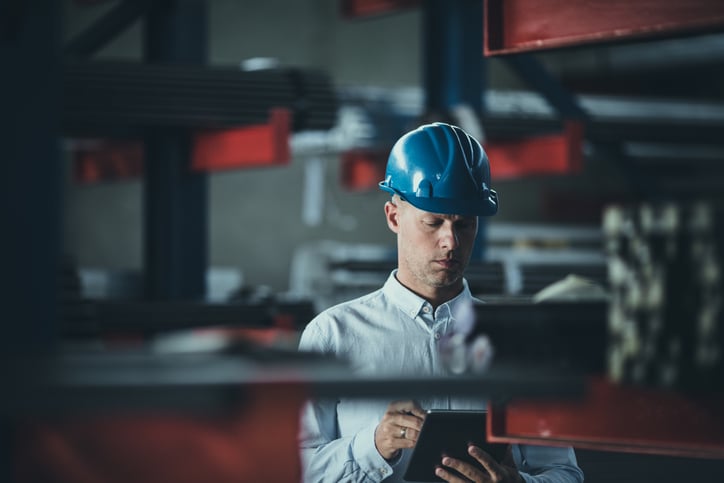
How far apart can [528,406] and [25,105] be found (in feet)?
3.38

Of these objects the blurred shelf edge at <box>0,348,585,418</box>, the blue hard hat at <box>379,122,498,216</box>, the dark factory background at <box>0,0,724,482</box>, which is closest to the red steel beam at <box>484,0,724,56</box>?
the dark factory background at <box>0,0,724,482</box>

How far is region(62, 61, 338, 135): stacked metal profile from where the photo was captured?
568 centimetres

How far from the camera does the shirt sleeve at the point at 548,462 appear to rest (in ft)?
7.24

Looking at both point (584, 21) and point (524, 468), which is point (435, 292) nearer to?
point (524, 468)

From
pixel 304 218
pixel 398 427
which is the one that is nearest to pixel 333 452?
pixel 398 427

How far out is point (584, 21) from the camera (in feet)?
8.63

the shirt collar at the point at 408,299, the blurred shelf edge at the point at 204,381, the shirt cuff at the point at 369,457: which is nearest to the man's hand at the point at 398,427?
the shirt cuff at the point at 369,457

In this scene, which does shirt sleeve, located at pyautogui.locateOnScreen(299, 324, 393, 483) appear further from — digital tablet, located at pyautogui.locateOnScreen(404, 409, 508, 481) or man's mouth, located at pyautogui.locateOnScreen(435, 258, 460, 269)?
man's mouth, located at pyautogui.locateOnScreen(435, 258, 460, 269)

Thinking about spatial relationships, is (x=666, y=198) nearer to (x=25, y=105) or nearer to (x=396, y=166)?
(x=396, y=166)

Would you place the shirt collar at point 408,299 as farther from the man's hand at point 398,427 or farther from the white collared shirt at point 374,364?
the man's hand at point 398,427

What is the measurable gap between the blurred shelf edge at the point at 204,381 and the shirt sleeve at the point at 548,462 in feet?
2.37

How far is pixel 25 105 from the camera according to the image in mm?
1784

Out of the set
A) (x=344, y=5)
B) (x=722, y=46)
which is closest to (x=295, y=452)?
(x=344, y=5)

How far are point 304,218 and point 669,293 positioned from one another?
36.4 feet
